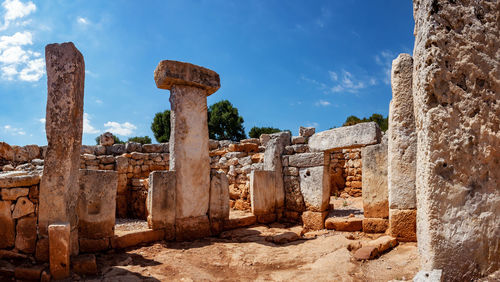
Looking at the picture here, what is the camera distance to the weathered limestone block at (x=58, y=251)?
11.8 feet

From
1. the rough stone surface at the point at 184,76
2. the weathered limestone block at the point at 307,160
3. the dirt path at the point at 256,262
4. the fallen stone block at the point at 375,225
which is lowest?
the dirt path at the point at 256,262

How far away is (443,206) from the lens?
196 cm

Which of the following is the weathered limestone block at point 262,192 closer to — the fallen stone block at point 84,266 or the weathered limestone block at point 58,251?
the fallen stone block at point 84,266

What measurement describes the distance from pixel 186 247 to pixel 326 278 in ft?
8.27

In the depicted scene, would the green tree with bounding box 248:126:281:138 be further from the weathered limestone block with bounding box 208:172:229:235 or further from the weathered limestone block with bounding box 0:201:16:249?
the weathered limestone block with bounding box 0:201:16:249

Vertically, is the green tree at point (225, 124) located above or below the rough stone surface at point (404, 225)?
above

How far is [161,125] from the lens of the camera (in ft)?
89.7

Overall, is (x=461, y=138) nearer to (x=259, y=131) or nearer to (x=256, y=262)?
(x=256, y=262)

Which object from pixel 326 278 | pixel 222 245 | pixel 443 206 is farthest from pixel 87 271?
pixel 443 206

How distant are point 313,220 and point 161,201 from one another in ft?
10.6

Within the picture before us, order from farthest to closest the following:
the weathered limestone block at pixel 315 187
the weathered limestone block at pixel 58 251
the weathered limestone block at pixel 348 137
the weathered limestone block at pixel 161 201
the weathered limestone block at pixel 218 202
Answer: the weathered limestone block at pixel 315 187, the weathered limestone block at pixel 218 202, the weathered limestone block at pixel 348 137, the weathered limestone block at pixel 161 201, the weathered limestone block at pixel 58 251

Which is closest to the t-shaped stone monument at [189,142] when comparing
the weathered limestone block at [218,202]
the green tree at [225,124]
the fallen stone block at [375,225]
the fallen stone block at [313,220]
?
the weathered limestone block at [218,202]

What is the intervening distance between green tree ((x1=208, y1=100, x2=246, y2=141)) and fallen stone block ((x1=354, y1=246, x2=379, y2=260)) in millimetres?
22551

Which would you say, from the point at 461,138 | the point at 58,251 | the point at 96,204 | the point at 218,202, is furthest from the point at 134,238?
the point at 461,138
